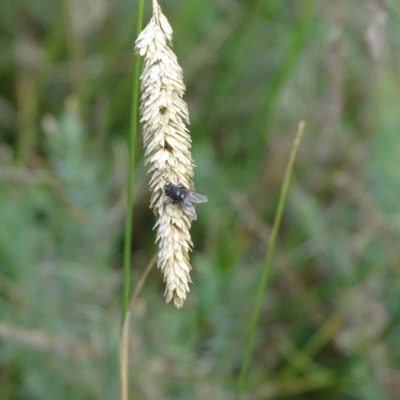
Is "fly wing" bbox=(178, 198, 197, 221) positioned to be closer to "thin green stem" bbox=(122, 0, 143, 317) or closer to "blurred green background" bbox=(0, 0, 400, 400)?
"thin green stem" bbox=(122, 0, 143, 317)

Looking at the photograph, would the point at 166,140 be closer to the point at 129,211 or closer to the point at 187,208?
the point at 187,208

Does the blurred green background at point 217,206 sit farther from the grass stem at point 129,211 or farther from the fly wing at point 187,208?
the fly wing at point 187,208

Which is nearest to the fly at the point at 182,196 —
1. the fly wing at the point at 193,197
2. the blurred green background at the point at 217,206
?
the fly wing at the point at 193,197

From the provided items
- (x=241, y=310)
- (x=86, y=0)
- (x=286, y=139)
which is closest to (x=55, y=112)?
(x=86, y=0)

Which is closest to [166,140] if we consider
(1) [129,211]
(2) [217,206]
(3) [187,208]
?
(3) [187,208]

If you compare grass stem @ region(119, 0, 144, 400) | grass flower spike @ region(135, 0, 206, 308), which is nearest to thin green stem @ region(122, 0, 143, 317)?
grass stem @ region(119, 0, 144, 400)
